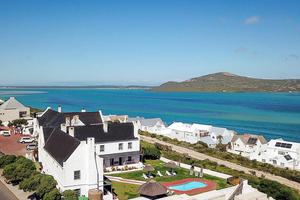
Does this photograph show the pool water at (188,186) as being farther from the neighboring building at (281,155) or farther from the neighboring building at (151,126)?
the neighboring building at (151,126)

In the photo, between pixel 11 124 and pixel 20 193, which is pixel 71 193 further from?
pixel 11 124

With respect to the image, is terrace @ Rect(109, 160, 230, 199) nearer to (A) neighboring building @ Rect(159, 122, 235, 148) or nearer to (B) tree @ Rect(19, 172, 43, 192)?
(B) tree @ Rect(19, 172, 43, 192)

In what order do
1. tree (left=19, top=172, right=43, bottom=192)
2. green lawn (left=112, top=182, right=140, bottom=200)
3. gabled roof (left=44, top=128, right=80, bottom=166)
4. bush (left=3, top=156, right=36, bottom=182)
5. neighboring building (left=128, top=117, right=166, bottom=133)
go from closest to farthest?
tree (left=19, top=172, right=43, bottom=192), gabled roof (left=44, top=128, right=80, bottom=166), green lawn (left=112, top=182, right=140, bottom=200), bush (left=3, top=156, right=36, bottom=182), neighboring building (left=128, top=117, right=166, bottom=133)

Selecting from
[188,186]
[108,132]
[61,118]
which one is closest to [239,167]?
[188,186]

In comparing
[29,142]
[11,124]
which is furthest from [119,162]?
[11,124]

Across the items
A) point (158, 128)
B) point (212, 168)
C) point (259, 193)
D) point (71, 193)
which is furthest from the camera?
point (158, 128)

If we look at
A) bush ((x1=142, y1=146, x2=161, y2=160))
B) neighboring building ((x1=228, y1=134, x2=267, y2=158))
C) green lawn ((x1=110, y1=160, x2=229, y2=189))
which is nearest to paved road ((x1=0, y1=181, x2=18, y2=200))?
green lawn ((x1=110, y1=160, x2=229, y2=189))
